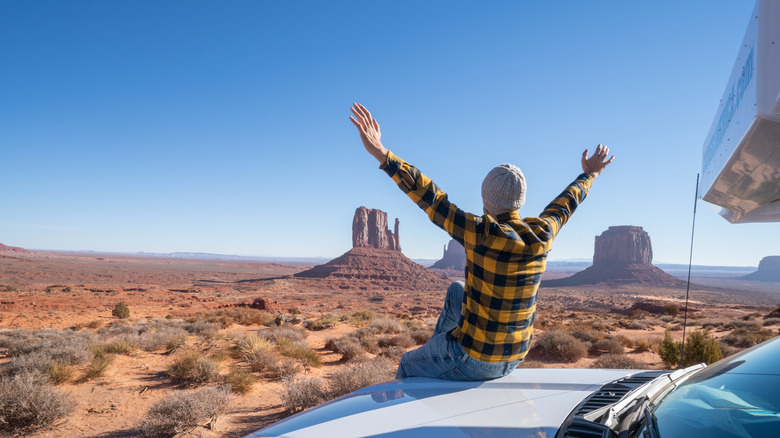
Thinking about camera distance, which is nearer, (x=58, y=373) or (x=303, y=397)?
(x=303, y=397)

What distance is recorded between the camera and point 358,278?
225 ft

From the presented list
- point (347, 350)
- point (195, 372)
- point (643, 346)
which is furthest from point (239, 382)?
point (643, 346)

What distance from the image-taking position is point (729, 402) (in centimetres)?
117

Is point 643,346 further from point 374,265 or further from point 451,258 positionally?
point 451,258

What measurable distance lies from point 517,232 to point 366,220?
3507 inches

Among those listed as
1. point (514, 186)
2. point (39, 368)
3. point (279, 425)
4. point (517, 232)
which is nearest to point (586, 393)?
point (517, 232)

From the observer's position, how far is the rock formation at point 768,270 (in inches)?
5404

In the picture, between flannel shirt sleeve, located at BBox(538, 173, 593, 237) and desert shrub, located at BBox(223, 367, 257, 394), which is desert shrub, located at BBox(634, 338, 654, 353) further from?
flannel shirt sleeve, located at BBox(538, 173, 593, 237)

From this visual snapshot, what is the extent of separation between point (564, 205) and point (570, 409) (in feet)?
3.04

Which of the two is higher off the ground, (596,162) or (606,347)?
(596,162)

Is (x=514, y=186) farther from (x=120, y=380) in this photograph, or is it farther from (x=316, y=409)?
(x=120, y=380)

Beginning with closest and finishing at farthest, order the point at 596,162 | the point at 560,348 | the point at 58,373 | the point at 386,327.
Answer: the point at 596,162 → the point at 58,373 → the point at 560,348 → the point at 386,327

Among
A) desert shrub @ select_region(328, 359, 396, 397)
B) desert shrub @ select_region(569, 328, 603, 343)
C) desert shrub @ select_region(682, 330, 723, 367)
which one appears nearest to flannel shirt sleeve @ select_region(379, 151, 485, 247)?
desert shrub @ select_region(328, 359, 396, 397)

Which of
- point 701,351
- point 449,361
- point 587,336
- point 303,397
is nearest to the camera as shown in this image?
point 449,361
